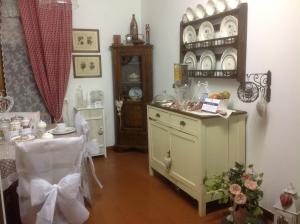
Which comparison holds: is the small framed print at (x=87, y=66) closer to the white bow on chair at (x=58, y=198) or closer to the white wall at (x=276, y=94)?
the white wall at (x=276, y=94)

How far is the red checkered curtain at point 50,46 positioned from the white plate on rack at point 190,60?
5.23 ft

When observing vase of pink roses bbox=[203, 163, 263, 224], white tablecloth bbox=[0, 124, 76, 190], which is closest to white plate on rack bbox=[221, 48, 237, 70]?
vase of pink roses bbox=[203, 163, 263, 224]

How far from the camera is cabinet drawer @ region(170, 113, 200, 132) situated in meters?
2.43

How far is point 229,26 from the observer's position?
256 centimetres

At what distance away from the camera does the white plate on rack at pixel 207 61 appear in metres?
2.79

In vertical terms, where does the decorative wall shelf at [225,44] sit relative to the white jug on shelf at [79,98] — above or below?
above

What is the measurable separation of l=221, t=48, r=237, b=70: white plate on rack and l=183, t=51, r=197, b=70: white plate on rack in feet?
1.48

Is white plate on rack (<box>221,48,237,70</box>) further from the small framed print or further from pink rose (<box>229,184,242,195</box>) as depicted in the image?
the small framed print

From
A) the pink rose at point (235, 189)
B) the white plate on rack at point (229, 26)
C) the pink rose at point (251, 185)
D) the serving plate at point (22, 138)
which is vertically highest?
the white plate on rack at point (229, 26)

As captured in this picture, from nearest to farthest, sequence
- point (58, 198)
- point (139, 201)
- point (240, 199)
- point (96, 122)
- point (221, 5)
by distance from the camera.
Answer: point (58, 198) < point (240, 199) < point (221, 5) < point (139, 201) < point (96, 122)

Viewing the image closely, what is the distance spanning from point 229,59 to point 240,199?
124cm

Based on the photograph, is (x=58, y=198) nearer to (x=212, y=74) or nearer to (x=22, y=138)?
(x=22, y=138)

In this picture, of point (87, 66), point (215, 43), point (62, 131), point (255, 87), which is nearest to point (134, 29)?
point (87, 66)

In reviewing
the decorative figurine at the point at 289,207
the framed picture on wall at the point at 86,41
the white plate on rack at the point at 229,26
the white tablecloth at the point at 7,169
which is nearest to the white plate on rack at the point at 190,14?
the white plate on rack at the point at 229,26
